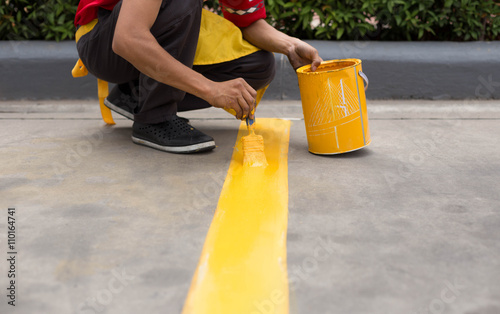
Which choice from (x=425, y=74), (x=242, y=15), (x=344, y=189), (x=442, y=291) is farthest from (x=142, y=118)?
(x=425, y=74)

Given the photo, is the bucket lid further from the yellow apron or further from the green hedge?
the green hedge

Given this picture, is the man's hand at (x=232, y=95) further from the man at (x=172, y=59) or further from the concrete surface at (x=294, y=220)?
the concrete surface at (x=294, y=220)

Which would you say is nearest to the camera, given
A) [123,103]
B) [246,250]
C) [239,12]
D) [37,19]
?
[246,250]

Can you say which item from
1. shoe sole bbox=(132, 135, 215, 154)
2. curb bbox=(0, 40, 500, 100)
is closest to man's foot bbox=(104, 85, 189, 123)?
shoe sole bbox=(132, 135, 215, 154)

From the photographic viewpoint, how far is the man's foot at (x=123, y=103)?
2793 millimetres

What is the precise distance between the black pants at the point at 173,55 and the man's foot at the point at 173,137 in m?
0.04

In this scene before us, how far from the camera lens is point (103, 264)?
1.44 meters

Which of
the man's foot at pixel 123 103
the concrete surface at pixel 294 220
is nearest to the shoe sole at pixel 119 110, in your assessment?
the man's foot at pixel 123 103

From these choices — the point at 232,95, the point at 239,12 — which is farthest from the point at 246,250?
the point at 239,12

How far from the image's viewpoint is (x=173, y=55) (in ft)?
7.75

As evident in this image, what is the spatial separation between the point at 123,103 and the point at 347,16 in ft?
5.60

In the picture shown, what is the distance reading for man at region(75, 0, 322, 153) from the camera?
2102 mm

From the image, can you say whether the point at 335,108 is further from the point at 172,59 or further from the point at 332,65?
the point at 172,59

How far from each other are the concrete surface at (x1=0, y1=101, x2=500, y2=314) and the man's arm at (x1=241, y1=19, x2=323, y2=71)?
0.42m
